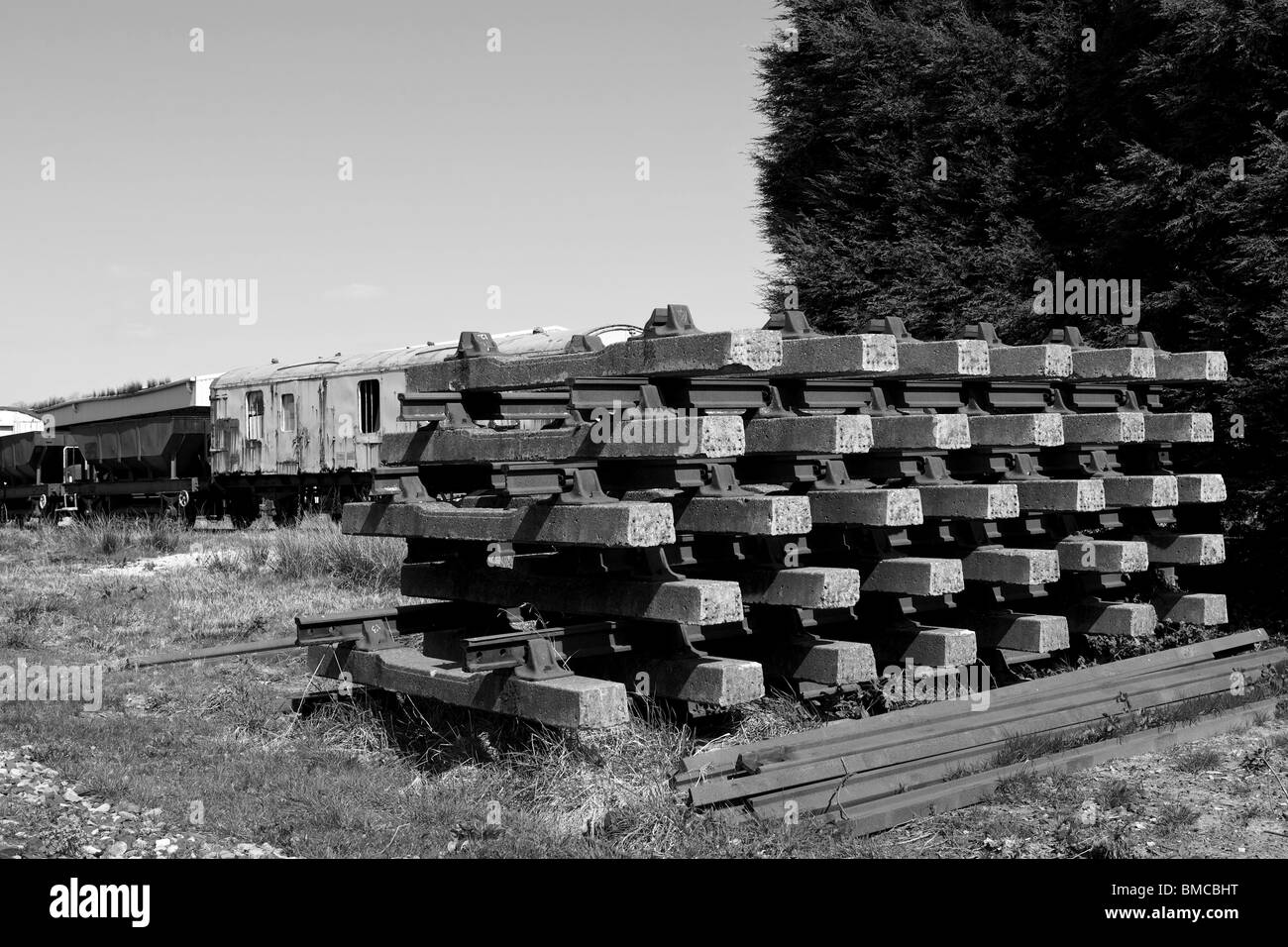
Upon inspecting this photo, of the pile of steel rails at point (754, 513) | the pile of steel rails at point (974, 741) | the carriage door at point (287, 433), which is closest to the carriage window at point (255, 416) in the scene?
the carriage door at point (287, 433)

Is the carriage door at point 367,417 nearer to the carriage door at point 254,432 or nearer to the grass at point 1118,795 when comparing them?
the carriage door at point 254,432

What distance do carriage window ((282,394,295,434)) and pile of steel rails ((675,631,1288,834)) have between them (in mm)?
17872

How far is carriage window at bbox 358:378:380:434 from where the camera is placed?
20703 mm

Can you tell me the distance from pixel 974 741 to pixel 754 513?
4.91 feet

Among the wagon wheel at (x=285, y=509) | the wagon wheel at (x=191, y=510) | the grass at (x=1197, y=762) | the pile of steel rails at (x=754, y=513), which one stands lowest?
the wagon wheel at (x=191, y=510)

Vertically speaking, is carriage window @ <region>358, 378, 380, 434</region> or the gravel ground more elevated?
carriage window @ <region>358, 378, 380, 434</region>

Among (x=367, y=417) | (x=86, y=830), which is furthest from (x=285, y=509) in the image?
(x=86, y=830)

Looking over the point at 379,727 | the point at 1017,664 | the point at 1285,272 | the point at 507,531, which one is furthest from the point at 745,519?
the point at 1285,272

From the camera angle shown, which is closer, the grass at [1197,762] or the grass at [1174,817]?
the grass at [1174,817]

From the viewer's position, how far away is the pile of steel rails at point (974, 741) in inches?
195

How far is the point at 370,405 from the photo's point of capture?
20.8 metres

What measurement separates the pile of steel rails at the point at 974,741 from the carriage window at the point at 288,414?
17.9 meters

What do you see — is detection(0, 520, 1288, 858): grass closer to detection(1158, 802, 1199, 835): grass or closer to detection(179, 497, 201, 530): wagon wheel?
detection(1158, 802, 1199, 835): grass

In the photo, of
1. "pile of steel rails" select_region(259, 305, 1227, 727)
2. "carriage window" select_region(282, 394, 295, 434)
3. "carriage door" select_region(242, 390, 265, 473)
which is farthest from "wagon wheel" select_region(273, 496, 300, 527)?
"pile of steel rails" select_region(259, 305, 1227, 727)
